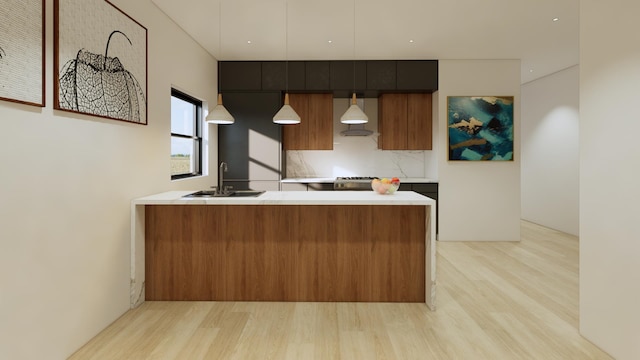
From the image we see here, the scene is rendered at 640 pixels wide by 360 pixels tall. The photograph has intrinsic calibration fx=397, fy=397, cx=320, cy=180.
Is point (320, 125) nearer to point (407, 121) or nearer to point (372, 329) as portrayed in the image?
point (407, 121)

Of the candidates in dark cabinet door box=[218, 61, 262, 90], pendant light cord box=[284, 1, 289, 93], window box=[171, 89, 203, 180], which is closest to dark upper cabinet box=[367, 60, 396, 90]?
pendant light cord box=[284, 1, 289, 93]

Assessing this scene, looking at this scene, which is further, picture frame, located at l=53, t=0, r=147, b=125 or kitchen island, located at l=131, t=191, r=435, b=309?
kitchen island, located at l=131, t=191, r=435, b=309

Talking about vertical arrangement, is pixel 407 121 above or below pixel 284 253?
above

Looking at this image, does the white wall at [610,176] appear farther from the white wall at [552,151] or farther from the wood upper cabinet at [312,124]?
the white wall at [552,151]

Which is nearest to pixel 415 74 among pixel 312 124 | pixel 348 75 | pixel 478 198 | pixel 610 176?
pixel 348 75

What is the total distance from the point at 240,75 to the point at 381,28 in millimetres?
2382

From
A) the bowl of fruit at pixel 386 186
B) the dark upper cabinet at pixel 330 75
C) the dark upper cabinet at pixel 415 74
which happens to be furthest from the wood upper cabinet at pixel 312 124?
the bowl of fruit at pixel 386 186

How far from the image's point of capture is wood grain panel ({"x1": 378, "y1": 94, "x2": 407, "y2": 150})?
20.5 ft

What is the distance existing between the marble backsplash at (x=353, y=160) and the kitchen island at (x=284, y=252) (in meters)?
3.27

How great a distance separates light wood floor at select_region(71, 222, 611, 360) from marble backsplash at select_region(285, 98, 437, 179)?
293 cm

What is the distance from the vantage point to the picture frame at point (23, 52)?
2.01m

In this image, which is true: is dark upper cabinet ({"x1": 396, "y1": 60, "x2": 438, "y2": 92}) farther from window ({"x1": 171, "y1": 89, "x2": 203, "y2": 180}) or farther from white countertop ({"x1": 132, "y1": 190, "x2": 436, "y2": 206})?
white countertop ({"x1": 132, "y1": 190, "x2": 436, "y2": 206})

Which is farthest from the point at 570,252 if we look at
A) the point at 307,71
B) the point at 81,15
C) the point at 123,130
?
the point at 81,15

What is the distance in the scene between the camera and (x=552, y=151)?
23.0 feet
